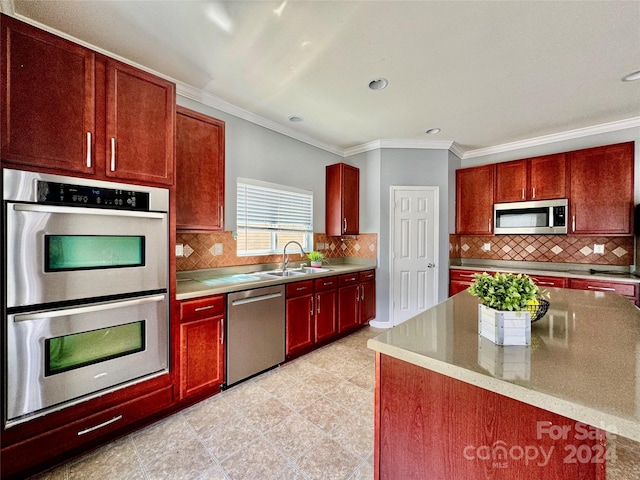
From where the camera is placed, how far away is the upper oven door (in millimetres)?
1442

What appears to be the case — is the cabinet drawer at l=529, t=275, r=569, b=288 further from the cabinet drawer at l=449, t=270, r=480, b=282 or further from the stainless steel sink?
the stainless steel sink

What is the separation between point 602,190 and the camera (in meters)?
3.22

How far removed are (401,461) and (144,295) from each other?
181 cm

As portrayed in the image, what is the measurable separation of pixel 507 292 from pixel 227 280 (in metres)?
2.30

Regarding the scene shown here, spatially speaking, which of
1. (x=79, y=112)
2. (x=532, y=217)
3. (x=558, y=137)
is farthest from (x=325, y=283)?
(x=558, y=137)

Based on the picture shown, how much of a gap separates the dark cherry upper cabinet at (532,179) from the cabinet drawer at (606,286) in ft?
3.63

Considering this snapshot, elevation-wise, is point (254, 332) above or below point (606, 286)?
below

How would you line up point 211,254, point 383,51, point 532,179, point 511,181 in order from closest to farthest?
point 383,51
point 211,254
point 532,179
point 511,181

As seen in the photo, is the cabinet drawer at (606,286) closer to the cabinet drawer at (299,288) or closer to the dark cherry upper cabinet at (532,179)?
the dark cherry upper cabinet at (532,179)

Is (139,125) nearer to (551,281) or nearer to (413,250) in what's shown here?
(413,250)

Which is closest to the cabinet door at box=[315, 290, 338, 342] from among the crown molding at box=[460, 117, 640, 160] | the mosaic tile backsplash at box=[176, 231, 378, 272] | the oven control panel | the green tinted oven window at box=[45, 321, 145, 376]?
the mosaic tile backsplash at box=[176, 231, 378, 272]

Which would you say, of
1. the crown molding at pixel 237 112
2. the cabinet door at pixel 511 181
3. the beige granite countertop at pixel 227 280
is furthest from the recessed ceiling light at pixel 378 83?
the cabinet door at pixel 511 181

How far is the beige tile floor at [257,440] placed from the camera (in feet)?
5.11

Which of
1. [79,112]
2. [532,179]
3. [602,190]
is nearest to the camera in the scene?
[79,112]
